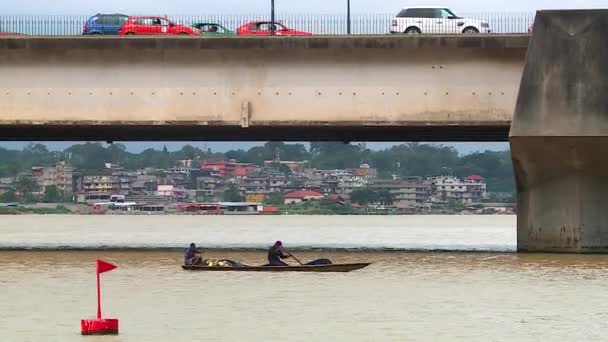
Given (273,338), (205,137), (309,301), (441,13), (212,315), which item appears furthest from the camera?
(205,137)

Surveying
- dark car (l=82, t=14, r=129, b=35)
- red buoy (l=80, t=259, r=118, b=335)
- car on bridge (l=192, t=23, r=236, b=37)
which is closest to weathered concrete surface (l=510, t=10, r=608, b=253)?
car on bridge (l=192, t=23, r=236, b=37)

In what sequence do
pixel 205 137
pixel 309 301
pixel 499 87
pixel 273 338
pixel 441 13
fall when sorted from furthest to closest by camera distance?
pixel 205 137 < pixel 441 13 < pixel 499 87 < pixel 309 301 < pixel 273 338

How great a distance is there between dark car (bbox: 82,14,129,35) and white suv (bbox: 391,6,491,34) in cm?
1031

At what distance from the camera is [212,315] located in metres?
34.0

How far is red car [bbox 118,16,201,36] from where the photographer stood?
57312mm

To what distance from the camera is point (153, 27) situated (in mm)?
57312

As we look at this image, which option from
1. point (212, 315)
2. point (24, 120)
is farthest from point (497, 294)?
point (24, 120)

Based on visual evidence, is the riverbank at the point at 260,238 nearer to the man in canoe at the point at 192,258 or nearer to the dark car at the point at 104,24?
the dark car at the point at 104,24

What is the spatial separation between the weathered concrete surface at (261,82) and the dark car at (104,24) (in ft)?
12.2

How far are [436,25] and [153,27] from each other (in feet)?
34.6

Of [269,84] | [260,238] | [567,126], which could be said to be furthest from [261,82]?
[260,238]

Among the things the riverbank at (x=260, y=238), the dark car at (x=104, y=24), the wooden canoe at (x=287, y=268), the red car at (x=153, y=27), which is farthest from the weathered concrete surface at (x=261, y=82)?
the riverbank at (x=260, y=238)

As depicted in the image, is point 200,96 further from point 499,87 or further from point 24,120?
point 499,87

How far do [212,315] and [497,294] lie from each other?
8.82 m
